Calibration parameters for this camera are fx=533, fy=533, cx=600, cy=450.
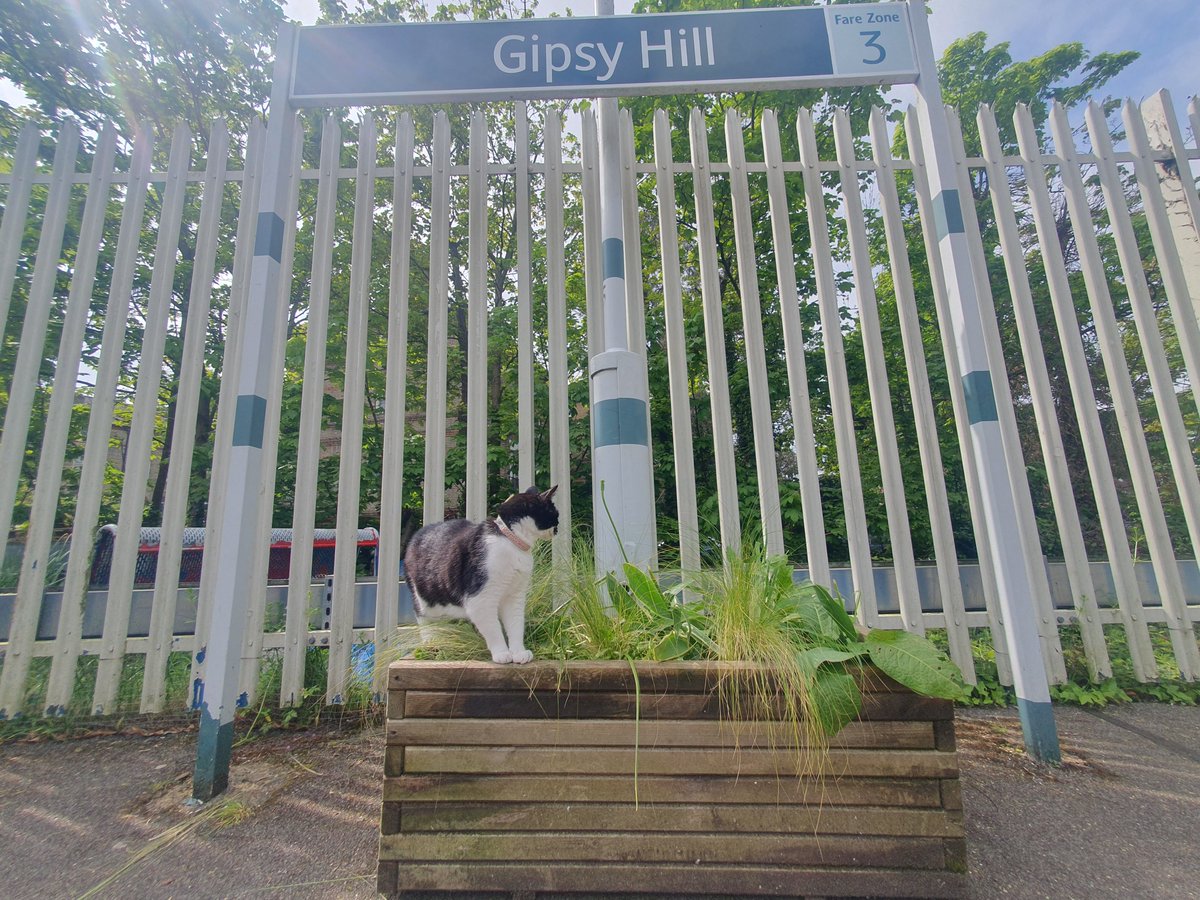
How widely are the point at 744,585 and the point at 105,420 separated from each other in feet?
10.1

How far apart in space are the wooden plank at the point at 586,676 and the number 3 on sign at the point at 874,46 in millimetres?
2290

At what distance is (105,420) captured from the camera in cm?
261

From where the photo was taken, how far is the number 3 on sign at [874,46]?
7.00ft

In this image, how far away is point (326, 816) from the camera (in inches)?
66.7

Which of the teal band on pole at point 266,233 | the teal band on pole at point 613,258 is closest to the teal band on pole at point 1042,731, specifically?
the teal band on pole at point 613,258

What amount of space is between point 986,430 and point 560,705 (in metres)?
1.82

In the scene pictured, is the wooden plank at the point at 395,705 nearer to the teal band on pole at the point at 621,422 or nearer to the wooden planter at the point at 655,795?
the wooden planter at the point at 655,795

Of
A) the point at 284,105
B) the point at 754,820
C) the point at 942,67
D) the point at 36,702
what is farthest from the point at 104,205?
the point at 942,67

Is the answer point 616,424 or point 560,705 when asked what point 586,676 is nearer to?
point 560,705

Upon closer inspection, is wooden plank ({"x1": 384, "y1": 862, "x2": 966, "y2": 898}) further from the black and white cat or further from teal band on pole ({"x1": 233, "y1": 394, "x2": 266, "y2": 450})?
teal band on pole ({"x1": 233, "y1": 394, "x2": 266, "y2": 450})

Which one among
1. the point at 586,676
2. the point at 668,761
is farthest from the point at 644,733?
the point at 586,676

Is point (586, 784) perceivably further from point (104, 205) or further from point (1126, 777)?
point (104, 205)

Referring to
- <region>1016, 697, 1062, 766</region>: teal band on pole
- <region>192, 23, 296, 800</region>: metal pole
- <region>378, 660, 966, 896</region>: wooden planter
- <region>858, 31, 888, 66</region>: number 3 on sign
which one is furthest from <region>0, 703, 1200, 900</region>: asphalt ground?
Answer: <region>858, 31, 888, 66</region>: number 3 on sign

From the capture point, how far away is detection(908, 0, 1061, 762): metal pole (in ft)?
6.22
